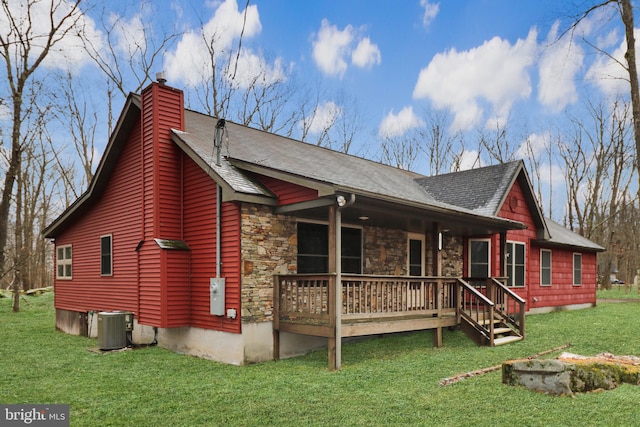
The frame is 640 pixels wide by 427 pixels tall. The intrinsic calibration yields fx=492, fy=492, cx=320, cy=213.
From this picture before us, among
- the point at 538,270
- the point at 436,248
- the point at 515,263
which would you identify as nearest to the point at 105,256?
the point at 436,248

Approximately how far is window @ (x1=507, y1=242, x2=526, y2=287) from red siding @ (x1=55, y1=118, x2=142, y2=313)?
10903 mm

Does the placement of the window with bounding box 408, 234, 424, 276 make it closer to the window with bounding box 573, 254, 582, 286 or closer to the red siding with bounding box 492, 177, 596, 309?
the red siding with bounding box 492, 177, 596, 309

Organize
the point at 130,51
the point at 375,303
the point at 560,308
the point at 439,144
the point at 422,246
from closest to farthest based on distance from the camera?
the point at 375,303 < the point at 422,246 < the point at 560,308 < the point at 130,51 < the point at 439,144

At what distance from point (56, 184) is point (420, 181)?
→ 86.4 ft

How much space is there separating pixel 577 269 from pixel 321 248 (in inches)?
572

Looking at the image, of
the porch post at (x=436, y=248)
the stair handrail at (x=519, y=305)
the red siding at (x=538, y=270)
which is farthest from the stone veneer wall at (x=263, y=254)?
the red siding at (x=538, y=270)

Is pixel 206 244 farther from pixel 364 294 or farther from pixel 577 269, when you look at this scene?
pixel 577 269

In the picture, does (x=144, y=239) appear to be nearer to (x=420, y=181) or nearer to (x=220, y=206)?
(x=220, y=206)

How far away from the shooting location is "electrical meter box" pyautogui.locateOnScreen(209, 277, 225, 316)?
9.23 meters

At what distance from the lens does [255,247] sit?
30.5 ft

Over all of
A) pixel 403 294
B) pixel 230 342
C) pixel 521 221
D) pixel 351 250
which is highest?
pixel 521 221

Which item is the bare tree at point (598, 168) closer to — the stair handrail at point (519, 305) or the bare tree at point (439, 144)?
the bare tree at point (439, 144)

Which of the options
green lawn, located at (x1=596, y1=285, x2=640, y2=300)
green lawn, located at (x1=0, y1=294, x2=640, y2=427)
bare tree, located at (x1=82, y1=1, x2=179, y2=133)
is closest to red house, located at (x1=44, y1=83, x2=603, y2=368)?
green lawn, located at (x1=0, y1=294, x2=640, y2=427)

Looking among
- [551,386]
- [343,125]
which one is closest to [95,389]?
[551,386]
